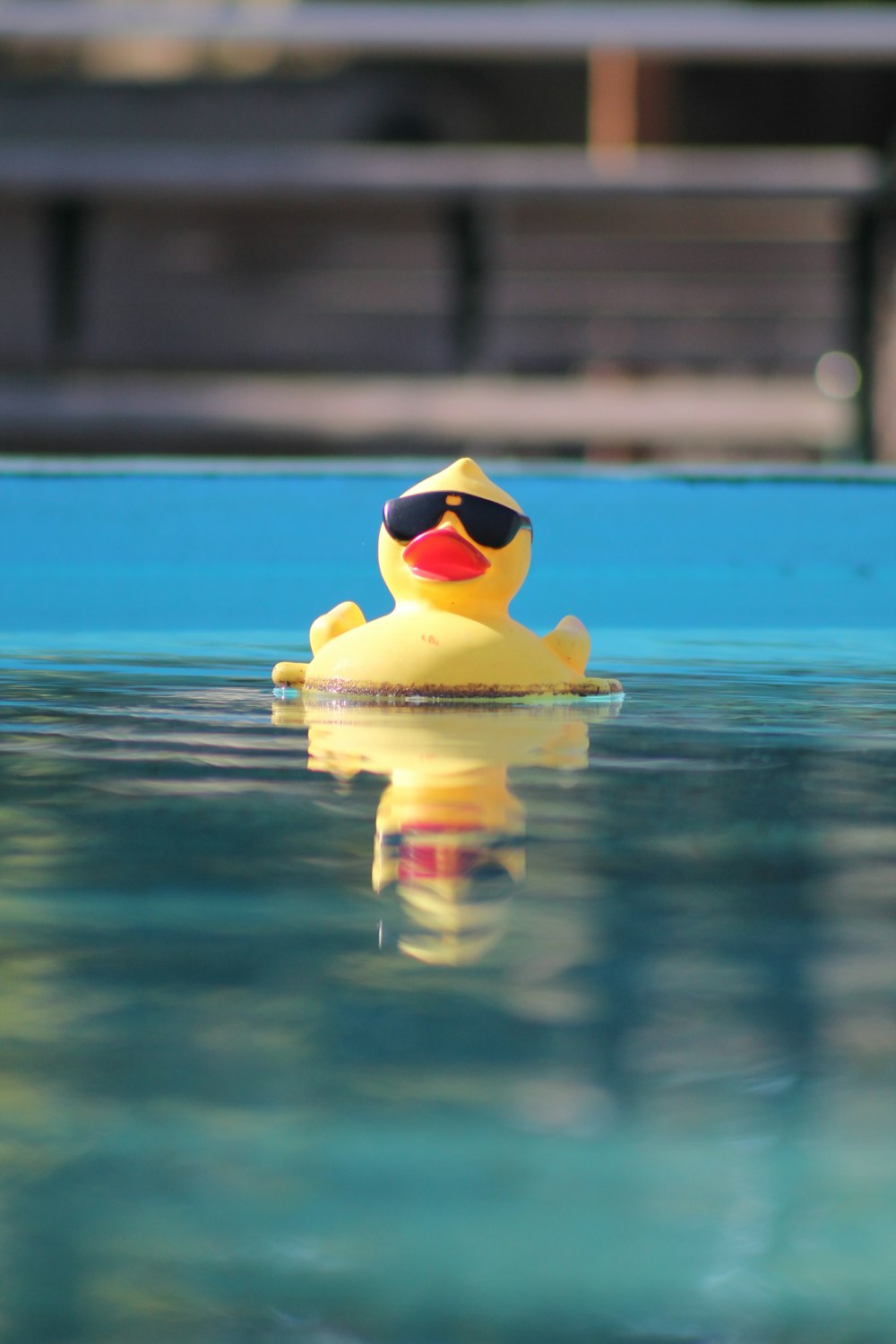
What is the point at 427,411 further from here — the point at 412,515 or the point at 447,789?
the point at 447,789

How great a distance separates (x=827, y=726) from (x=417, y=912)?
1.65 metres

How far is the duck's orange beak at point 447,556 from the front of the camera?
10.6ft

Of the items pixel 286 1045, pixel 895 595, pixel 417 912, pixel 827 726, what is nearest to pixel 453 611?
pixel 827 726

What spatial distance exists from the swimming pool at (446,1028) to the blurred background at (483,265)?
5.78 metres

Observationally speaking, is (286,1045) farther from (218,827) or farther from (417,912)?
(218,827)

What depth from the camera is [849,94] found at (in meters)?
10.6

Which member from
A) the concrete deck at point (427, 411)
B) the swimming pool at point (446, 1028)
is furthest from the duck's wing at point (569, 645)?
the concrete deck at point (427, 411)

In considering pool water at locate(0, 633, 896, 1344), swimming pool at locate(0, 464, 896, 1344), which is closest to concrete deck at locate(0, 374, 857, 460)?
swimming pool at locate(0, 464, 896, 1344)

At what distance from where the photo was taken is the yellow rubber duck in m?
3.19

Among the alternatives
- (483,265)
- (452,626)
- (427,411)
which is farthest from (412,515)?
(483,265)

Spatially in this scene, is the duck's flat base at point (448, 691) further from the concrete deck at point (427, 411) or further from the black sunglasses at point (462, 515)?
the concrete deck at point (427, 411)

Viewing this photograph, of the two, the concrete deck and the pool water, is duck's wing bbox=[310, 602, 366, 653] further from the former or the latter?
the concrete deck

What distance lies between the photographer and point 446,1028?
1.16 m

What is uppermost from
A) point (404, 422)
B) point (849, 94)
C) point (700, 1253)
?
point (849, 94)
